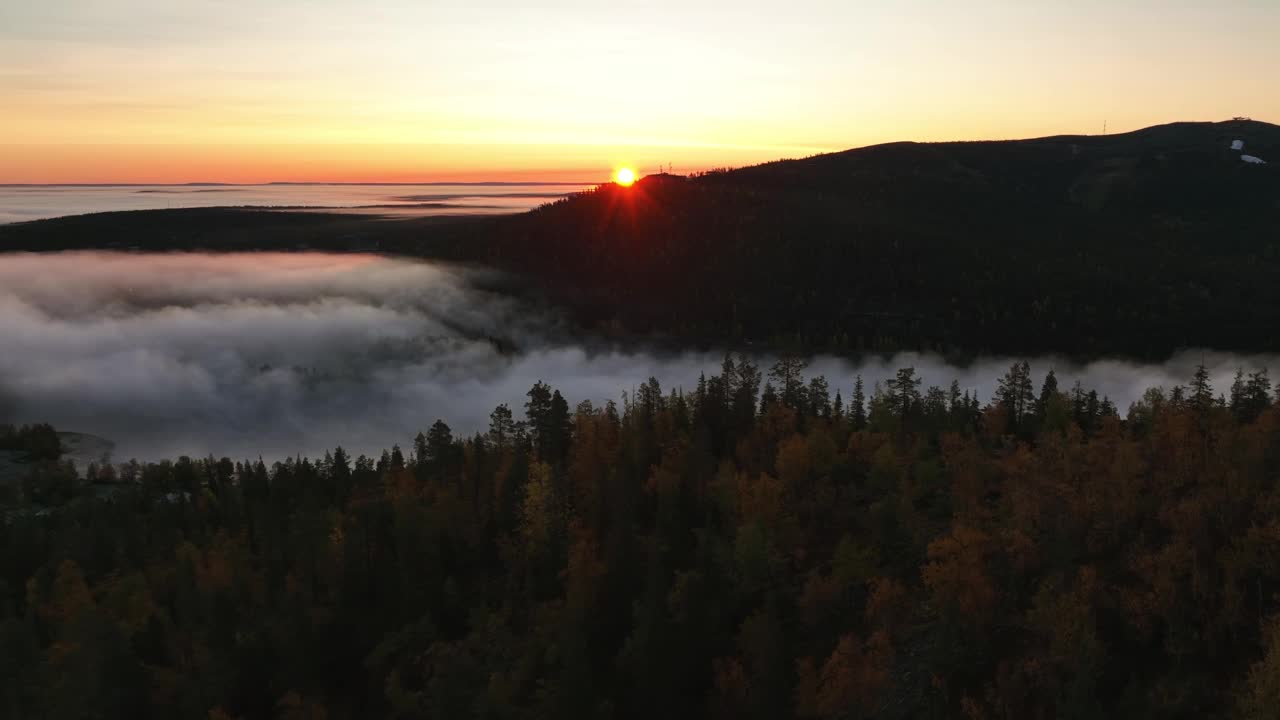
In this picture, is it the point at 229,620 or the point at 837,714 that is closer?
the point at 837,714

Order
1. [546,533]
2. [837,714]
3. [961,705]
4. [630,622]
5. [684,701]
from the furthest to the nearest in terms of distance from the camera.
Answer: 1. [546,533]
2. [630,622]
3. [684,701]
4. [837,714]
5. [961,705]

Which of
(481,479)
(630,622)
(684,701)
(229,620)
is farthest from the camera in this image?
(481,479)

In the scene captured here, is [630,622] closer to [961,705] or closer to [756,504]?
[756,504]

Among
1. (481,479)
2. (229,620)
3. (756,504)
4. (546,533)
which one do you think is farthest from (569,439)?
(229,620)

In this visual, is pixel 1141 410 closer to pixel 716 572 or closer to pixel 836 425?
pixel 836 425

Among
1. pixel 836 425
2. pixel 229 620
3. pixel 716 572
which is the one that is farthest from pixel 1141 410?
pixel 229 620

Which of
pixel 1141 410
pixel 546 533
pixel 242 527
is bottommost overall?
pixel 242 527

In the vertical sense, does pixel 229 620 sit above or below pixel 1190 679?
below
